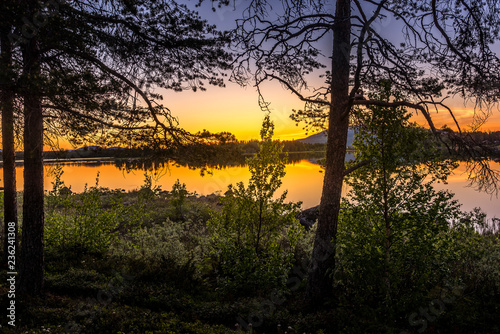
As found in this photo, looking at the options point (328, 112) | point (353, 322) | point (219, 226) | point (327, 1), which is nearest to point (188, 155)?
point (219, 226)

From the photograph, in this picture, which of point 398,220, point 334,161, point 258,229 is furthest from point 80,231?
point 398,220

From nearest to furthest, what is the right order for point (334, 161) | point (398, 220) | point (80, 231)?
point (398, 220)
point (334, 161)
point (80, 231)

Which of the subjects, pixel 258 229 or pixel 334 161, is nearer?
pixel 334 161

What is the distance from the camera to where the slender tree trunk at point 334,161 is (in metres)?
6.64

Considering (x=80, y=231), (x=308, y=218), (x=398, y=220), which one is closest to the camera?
(x=398, y=220)

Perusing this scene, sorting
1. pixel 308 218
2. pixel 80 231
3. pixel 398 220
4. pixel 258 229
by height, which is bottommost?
pixel 308 218

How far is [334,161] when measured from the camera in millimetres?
6625

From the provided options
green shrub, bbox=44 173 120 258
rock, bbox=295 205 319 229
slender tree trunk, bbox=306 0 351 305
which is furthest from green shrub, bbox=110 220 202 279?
rock, bbox=295 205 319 229

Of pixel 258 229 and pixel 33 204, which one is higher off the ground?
pixel 33 204

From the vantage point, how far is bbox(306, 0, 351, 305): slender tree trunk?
6.64m

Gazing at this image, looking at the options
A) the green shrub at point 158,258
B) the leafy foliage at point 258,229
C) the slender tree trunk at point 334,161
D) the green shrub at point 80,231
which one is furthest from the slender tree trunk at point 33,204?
the slender tree trunk at point 334,161

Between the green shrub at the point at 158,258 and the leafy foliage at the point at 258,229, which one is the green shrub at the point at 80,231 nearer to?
the green shrub at the point at 158,258

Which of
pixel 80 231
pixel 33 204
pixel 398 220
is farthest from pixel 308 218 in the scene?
pixel 33 204

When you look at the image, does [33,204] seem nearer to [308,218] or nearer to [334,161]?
[334,161]
